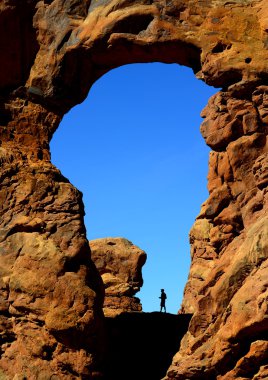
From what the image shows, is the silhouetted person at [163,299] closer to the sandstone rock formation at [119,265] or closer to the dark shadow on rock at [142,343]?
the sandstone rock formation at [119,265]

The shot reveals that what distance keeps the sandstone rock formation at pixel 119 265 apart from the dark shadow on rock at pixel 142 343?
6767 millimetres

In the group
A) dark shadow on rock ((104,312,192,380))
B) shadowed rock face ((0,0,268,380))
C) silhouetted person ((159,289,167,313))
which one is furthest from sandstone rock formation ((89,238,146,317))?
shadowed rock face ((0,0,268,380))

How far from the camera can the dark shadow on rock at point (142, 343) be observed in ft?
67.6

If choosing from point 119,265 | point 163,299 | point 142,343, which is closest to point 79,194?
point 142,343

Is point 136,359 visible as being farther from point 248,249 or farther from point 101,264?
point 101,264

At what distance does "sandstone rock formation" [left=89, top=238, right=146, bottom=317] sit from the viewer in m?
31.9

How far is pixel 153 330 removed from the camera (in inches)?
930

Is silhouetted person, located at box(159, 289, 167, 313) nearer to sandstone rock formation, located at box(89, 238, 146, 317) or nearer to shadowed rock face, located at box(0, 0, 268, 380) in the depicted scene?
sandstone rock formation, located at box(89, 238, 146, 317)

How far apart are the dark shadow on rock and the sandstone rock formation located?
6767 millimetres

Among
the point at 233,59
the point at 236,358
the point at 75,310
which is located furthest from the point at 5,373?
the point at 233,59

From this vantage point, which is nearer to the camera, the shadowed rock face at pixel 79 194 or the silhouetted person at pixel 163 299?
the shadowed rock face at pixel 79 194

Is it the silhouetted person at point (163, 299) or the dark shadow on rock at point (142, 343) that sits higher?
the silhouetted person at point (163, 299)

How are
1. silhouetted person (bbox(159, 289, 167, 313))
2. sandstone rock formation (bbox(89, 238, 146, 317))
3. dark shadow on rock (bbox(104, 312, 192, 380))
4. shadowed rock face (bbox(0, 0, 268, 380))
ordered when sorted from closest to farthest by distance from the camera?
1. shadowed rock face (bbox(0, 0, 268, 380))
2. dark shadow on rock (bbox(104, 312, 192, 380))
3. sandstone rock formation (bbox(89, 238, 146, 317))
4. silhouetted person (bbox(159, 289, 167, 313))

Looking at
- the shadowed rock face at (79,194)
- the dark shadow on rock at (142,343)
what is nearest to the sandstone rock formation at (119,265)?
the dark shadow on rock at (142,343)
